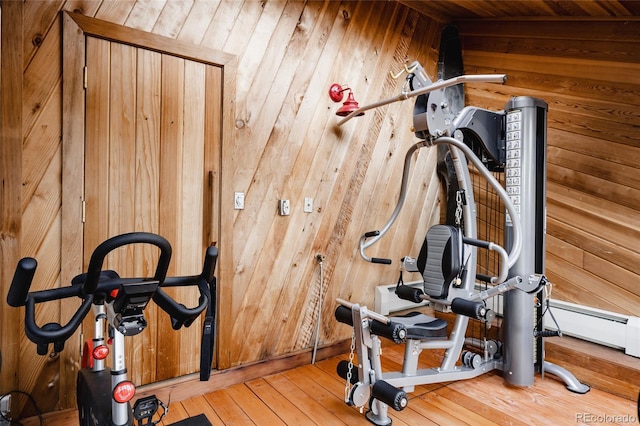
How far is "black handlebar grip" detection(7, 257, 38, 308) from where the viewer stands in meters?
1.02

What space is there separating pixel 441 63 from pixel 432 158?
2.90 feet

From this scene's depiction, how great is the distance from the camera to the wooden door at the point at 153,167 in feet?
6.75

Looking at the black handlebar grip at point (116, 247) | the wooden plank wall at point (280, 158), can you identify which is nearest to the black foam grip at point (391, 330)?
the wooden plank wall at point (280, 158)

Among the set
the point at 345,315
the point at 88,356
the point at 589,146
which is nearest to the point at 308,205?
the point at 345,315

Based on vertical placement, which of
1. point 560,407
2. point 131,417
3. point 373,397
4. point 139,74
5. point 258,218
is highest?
point 139,74

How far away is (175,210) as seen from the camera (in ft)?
7.55

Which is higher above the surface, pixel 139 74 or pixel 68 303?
pixel 139 74

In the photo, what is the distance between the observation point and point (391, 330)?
2.01 m

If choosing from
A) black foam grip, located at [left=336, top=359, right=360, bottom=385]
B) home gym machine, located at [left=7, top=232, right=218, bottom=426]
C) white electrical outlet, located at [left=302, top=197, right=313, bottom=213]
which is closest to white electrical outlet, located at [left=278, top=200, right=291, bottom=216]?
white electrical outlet, located at [left=302, top=197, right=313, bottom=213]

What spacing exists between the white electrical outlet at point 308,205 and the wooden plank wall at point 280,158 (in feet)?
0.11

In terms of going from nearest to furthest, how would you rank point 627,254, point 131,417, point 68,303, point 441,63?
point 131,417, point 68,303, point 627,254, point 441,63

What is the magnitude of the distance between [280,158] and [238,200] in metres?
0.43

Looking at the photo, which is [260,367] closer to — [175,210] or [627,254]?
[175,210]

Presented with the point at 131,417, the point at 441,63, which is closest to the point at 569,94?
the point at 441,63
